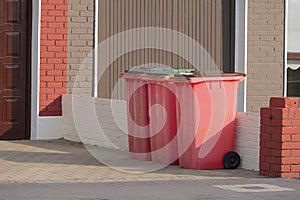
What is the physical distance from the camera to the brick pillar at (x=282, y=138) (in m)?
10.1

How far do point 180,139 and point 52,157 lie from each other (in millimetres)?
2076

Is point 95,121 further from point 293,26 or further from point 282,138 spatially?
point 293,26

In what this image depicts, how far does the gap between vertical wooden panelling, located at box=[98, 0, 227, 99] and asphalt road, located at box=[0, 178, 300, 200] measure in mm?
5497

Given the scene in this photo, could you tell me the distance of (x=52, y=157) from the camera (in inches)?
472

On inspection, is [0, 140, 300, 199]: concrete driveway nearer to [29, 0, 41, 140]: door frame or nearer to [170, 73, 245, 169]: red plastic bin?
[170, 73, 245, 169]: red plastic bin

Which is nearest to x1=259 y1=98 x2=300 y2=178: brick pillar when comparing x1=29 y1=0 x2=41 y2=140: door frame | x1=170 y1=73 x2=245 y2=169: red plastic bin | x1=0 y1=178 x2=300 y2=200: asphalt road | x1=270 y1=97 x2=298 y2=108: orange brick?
x1=270 y1=97 x2=298 y2=108: orange brick

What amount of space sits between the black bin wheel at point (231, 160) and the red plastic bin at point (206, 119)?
0.05 metres

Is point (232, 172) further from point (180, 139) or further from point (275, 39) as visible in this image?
point (275, 39)

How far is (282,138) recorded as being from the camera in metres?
10.1

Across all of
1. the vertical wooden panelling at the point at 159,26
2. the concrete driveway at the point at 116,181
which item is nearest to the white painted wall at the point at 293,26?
the vertical wooden panelling at the point at 159,26

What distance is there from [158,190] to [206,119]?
5.82ft

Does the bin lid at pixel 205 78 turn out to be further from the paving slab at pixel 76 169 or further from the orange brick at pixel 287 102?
the paving slab at pixel 76 169

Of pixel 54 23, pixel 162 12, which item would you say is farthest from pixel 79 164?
pixel 162 12

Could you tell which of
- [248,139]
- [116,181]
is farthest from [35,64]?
[116,181]
